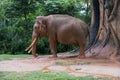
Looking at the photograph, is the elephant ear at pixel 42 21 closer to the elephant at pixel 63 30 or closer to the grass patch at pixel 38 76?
the elephant at pixel 63 30

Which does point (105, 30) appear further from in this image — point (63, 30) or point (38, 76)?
point (38, 76)

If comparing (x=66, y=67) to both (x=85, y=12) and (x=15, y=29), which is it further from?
(x=85, y=12)

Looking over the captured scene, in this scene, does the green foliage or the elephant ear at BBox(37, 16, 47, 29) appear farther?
the elephant ear at BBox(37, 16, 47, 29)

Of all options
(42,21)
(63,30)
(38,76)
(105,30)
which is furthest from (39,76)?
(105,30)

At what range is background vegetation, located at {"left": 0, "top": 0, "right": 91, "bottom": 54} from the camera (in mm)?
16547

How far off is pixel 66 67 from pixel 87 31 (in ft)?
10.1

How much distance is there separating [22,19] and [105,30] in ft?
18.7

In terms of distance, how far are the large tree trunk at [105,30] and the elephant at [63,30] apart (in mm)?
910

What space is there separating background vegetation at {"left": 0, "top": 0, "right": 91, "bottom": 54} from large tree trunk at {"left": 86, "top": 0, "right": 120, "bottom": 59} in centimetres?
301

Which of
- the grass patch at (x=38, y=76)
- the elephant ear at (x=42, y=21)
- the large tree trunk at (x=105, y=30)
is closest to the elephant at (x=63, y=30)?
the elephant ear at (x=42, y=21)

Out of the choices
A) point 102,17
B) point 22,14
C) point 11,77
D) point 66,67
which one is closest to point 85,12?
point 22,14

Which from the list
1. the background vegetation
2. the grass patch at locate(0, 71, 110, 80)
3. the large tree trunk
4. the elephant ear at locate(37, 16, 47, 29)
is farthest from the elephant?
the grass patch at locate(0, 71, 110, 80)

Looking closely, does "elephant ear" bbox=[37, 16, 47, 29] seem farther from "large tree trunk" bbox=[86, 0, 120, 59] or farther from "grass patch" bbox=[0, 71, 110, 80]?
"grass patch" bbox=[0, 71, 110, 80]

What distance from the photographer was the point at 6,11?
17.0 metres
